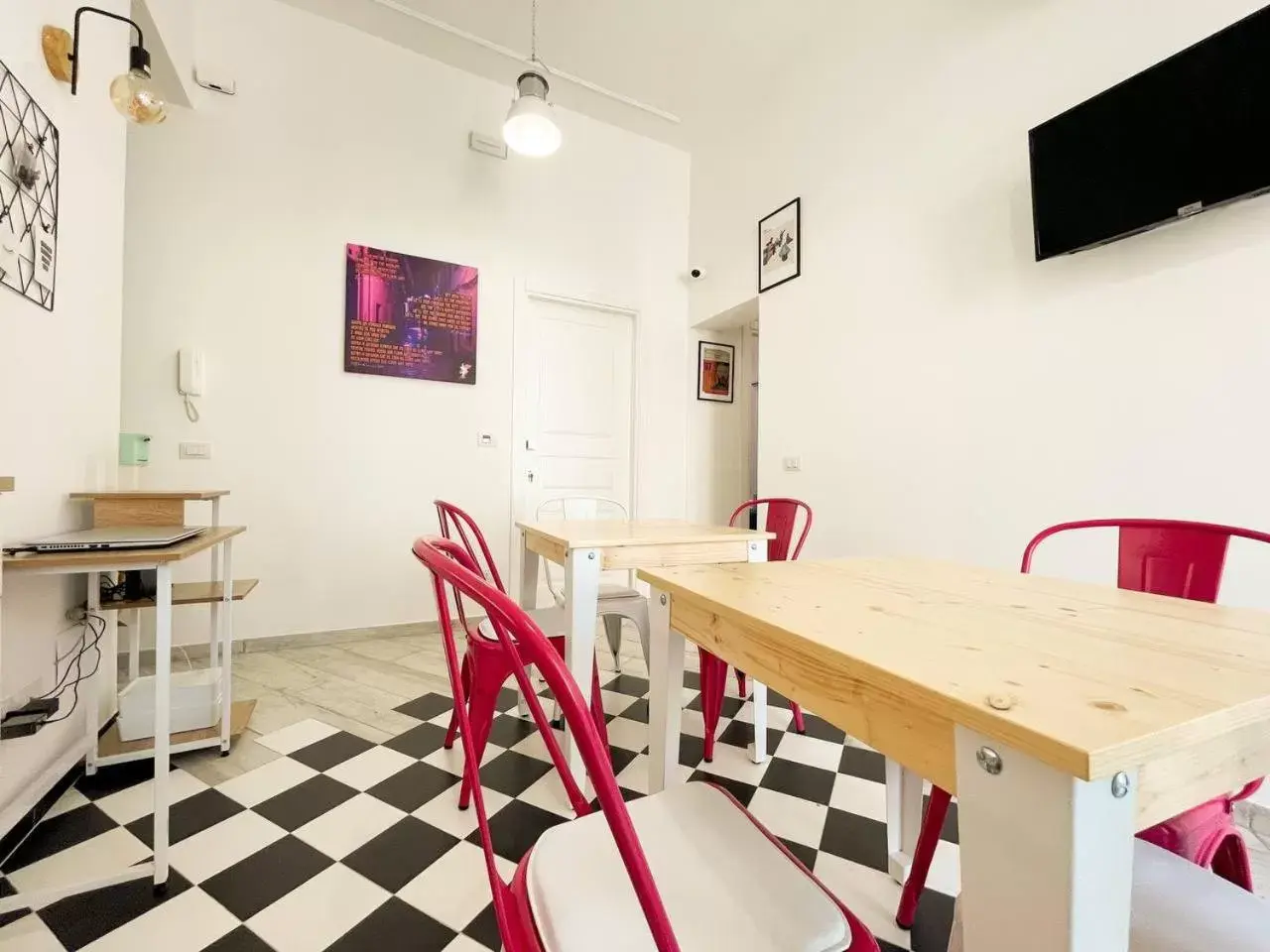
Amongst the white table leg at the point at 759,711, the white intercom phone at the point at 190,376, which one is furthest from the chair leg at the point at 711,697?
the white intercom phone at the point at 190,376

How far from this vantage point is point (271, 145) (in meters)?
2.66

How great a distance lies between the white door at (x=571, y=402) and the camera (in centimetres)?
335

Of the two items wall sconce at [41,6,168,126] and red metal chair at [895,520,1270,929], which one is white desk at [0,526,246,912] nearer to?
wall sconce at [41,6,168,126]

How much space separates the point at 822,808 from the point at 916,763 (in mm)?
1180

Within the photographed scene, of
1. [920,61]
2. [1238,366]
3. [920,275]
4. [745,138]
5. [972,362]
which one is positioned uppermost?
[745,138]

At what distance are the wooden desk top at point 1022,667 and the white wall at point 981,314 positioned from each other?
3.72 ft

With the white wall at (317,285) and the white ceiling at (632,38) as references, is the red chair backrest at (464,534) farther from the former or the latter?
the white ceiling at (632,38)

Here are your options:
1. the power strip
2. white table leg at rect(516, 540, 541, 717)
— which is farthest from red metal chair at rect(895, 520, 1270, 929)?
the power strip

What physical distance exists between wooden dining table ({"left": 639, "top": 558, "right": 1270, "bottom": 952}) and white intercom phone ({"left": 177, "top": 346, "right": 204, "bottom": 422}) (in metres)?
2.81

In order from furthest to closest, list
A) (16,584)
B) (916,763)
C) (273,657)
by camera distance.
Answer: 1. (273,657)
2. (16,584)
3. (916,763)

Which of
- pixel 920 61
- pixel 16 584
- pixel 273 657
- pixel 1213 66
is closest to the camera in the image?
pixel 16 584

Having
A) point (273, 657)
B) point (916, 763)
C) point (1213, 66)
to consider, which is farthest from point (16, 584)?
point (1213, 66)

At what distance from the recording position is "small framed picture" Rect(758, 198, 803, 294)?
2979 mm

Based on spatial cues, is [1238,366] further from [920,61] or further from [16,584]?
[16,584]
